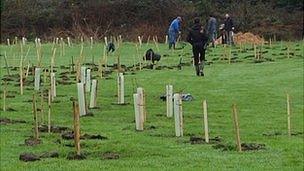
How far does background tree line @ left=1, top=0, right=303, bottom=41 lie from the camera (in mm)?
74625

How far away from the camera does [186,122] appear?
879 inches

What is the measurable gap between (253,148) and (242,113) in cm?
628

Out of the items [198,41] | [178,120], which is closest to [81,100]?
[178,120]

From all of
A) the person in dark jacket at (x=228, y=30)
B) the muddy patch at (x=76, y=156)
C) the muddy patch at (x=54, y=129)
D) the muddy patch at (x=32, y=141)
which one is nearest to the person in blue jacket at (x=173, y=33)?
the person in dark jacket at (x=228, y=30)

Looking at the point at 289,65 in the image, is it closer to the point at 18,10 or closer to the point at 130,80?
the point at 130,80

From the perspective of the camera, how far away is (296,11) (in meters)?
78.1

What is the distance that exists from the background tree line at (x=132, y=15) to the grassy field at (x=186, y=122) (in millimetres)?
34660

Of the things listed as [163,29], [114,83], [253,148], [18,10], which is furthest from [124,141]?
[18,10]

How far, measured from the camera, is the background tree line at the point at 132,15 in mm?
74625

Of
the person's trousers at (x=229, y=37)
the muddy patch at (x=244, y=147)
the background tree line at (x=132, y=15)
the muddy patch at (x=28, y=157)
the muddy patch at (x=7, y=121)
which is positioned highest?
the background tree line at (x=132, y=15)

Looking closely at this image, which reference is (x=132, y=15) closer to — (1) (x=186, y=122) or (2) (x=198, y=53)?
(2) (x=198, y=53)

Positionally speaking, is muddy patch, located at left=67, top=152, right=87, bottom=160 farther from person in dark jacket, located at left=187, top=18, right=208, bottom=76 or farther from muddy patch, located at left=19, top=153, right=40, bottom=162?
person in dark jacket, located at left=187, top=18, right=208, bottom=76

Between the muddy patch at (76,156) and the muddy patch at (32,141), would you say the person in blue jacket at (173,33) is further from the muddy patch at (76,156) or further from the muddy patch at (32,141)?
the muddy patch at (76,156)

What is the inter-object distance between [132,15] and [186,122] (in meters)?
57.9
